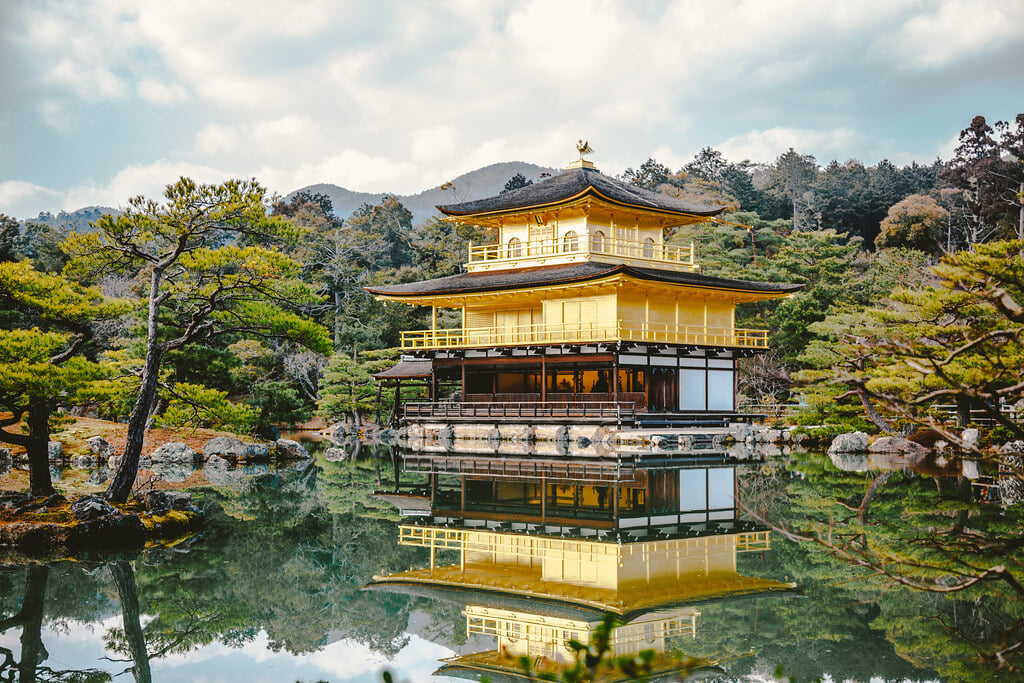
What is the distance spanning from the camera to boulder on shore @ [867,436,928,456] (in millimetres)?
22484

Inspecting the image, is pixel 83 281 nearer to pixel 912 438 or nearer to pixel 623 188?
pixel 912 438

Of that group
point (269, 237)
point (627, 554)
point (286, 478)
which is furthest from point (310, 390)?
point (627, 554)

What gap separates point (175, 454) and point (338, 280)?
28.2m

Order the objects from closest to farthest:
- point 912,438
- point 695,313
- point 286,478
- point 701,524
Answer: point 701,524 → point 286,478 → point 912,438 → point 695,313

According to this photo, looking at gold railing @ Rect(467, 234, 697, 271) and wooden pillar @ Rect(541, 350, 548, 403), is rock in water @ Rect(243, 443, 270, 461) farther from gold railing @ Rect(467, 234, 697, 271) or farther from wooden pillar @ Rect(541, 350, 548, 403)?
gold railing @ Rect(467, 234, 697, 271)

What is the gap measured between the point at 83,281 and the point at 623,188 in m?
25.2

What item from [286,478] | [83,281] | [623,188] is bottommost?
[286,478]

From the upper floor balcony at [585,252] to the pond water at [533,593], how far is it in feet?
63.7

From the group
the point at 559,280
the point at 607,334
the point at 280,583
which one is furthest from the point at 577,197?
the point at 280,583

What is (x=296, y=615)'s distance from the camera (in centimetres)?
718

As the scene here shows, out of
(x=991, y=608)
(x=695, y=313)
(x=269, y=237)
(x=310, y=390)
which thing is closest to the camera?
(x=991, y=608)

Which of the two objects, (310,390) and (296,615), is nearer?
(296,615)

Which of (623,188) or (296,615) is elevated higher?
(623,188)

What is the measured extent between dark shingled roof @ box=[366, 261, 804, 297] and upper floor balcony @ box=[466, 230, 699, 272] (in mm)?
528
